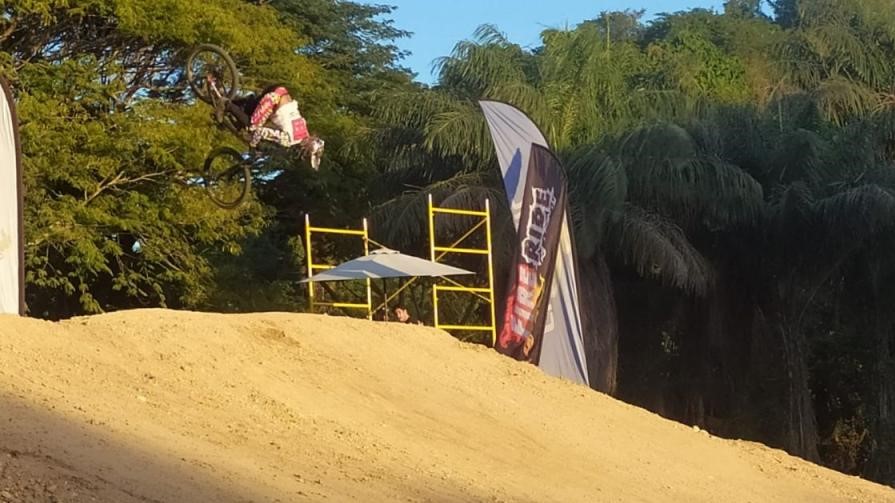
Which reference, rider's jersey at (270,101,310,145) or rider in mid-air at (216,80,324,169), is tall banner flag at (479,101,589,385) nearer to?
rider's jersey at (270,101,310,145)

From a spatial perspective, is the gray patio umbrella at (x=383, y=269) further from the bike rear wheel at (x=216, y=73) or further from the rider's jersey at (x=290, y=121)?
the rider's jersey at (x=290, y=121)

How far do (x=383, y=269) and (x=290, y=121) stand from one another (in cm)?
479

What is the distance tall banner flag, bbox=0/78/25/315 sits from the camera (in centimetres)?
1596

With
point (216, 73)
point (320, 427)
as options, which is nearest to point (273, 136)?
point (216, 73)

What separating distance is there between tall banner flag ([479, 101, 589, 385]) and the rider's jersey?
5.88 meters

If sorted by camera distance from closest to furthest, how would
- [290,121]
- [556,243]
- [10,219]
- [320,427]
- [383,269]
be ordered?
1. [320,427]
2. [10,219]
3. [290,121]
4. [383,269]
5. [556,243]

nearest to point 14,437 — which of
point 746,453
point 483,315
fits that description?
point 746,453

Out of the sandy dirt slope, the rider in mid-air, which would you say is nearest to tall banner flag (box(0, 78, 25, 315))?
the sandy dirt slope

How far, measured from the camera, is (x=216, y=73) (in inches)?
675

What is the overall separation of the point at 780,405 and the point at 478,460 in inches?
693

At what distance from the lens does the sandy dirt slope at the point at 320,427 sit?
1088 centimetres

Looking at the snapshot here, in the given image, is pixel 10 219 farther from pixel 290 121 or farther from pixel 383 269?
pixel 383 269

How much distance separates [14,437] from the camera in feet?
34.0

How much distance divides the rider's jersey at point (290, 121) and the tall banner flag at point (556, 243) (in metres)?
5.88
